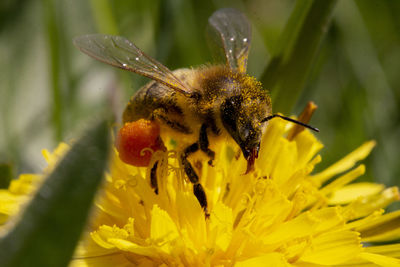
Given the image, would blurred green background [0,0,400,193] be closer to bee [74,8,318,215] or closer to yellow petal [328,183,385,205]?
yellow petal [328,183,385,205]

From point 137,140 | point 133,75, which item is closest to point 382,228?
point 137,140

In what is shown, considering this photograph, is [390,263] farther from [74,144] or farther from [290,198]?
[74,144]

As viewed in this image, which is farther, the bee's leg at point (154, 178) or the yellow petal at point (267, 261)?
the bee's leg at point (154, 178)

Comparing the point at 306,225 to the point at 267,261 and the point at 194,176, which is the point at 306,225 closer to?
the point at 267,261

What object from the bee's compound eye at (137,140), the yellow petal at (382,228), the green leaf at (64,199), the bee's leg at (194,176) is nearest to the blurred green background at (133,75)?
the bee's compound eye at (137,140)

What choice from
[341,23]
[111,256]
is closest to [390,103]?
[341,23]

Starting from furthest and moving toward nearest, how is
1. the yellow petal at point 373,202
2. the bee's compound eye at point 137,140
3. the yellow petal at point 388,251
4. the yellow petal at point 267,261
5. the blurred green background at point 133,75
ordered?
the blurred green background at point 133,75 < the yellow petal at point 373,202 < the bee's compound eye at point 137,140 < the yellow petal at point 388,251 < the yellow petal at point 267,261

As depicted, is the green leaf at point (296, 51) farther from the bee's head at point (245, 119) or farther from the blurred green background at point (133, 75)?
the bee's head at point (245, 119)

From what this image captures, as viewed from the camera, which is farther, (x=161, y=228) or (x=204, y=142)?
(x=204, y=142)
